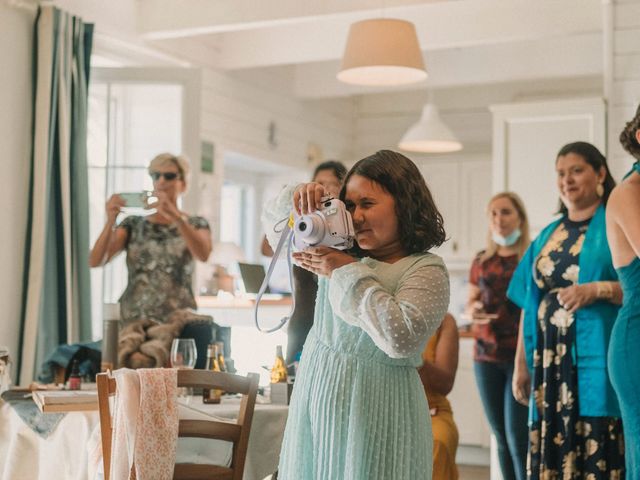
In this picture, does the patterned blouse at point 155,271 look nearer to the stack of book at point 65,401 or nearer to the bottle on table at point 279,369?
the bottle on table at point 279,369

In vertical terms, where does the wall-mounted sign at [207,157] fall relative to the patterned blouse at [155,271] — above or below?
above

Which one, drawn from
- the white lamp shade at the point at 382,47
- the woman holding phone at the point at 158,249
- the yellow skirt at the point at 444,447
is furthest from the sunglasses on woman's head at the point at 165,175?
the yellow skirt at the point at 444,447

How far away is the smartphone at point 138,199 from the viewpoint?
3691 mm

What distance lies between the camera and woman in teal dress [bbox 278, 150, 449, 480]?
1.66 metres

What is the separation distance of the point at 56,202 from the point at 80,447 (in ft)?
7.61

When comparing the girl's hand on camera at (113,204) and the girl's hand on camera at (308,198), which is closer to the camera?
the girl's hand on camera at (308,198)

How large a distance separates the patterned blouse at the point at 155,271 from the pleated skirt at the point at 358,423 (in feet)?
6.66

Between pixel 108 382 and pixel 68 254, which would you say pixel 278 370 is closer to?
pixel 108 382

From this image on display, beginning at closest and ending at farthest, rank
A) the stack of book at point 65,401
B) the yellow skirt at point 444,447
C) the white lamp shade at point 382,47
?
the stack of book at point 65,401 < the yellow skirt at point 444,447 < the white lamp shade at point 382,47

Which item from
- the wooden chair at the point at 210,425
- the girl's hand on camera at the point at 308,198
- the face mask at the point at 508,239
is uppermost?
the face mask at the point at 508,239

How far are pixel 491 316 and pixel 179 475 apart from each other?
6.84 ft

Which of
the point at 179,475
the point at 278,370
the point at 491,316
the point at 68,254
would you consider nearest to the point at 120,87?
the point at 68,254

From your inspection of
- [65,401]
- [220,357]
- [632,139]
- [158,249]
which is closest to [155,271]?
[158,249]

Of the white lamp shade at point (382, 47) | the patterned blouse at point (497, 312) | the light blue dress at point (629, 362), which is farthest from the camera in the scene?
the white lamp shade at point (382, 47)
